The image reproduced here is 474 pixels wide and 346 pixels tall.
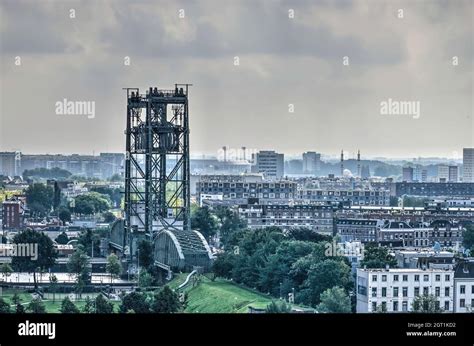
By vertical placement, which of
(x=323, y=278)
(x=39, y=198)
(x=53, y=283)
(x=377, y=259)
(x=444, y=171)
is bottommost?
(x=53, y=283)

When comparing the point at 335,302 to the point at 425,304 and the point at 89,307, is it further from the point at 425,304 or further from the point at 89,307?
the point at 89,307

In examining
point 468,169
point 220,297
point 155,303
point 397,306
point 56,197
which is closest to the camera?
point 397,306

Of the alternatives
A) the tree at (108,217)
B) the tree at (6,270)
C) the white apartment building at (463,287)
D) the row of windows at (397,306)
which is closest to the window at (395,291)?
the row of windows at (397,306)

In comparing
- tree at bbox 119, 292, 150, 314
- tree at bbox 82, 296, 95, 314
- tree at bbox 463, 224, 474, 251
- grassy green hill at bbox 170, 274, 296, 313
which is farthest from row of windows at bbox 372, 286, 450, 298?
tree at bbox 463, 224, 474, 251

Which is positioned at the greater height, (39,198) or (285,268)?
(39,198)

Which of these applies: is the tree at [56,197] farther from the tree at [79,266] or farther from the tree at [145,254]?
the tree at [79,266]

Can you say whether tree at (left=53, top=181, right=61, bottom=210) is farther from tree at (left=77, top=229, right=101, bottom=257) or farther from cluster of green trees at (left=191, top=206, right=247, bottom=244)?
tree at (left=77, top=229, right=101, bottom=257)

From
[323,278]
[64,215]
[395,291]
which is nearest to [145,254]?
[323,278]
